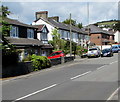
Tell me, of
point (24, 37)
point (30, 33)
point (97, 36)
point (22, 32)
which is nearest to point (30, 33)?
point (30, 33)

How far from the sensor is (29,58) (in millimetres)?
21703

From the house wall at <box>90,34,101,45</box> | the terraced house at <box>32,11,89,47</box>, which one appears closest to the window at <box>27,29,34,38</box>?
the terraced house at <box>32,11,89,47</box>

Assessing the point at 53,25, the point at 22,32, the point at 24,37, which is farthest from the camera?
the point at 53,25

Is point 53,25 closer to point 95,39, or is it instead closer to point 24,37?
point 24,37

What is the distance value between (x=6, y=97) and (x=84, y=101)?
149 inches

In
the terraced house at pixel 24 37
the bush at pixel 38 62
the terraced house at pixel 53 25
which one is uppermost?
the terraced house at pixel 53 25

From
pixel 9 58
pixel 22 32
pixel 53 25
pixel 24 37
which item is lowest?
pixel 9 58

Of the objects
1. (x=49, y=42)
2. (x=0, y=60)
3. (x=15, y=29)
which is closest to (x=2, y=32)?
(x=0, y=60)

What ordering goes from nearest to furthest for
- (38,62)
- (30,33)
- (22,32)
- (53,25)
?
(38,62) < (22,32) < (30,33) < (53,25)

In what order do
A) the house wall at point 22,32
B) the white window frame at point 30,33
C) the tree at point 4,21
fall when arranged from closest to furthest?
the tree at point 4,21, the house wall at point 22,32, the white window frame at point 30,33

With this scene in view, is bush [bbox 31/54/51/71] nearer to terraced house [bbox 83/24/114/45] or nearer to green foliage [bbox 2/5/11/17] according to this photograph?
green foliage [bbox 2/5/11/17]

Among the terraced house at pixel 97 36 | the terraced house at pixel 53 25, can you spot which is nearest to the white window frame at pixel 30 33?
the terraced house at pixel 53 25

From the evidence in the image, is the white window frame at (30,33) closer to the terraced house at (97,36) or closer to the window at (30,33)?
the window at (30,33)

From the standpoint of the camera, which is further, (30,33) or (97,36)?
(97,36)
